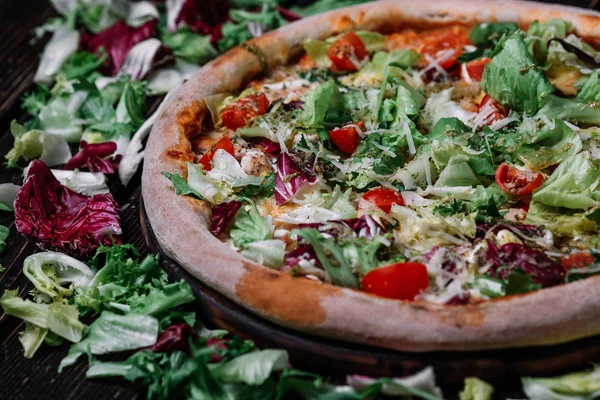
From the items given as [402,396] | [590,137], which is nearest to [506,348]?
[402,396]

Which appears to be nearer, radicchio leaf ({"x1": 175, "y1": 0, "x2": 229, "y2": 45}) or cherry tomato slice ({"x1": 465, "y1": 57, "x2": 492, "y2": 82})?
cherry tomato slice ({"x1": 465, "y1": 57, "x2": 492, "y2": 82})

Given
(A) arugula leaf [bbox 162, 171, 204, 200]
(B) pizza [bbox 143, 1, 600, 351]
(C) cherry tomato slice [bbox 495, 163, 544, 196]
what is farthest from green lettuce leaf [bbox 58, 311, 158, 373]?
(C) cherry tomato slice [bbox 495, 163, 544, 196]

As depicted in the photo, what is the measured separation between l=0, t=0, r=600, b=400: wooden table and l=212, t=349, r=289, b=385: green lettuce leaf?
473 mm

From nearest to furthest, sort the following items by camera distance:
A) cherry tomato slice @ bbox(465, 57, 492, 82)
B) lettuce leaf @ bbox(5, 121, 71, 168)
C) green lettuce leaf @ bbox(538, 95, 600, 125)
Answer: green lettuce leaf @ bbox(538, 95, 600, 125)
cherry tomato slice @ bbox(465, 57, 492, 82)
lettuce leaf @ bbox(5, 121, 71, 168)

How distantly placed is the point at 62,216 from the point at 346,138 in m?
1.80

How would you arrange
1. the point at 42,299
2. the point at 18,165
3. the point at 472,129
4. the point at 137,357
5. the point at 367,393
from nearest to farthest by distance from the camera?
the point at 367,393, the point at 137,357, the point at 42,299, the point at 472,129, the point at 18,165

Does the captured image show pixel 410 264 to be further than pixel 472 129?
No

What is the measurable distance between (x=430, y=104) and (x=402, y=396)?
7.25ft

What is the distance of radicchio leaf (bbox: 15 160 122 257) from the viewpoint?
4785 mm

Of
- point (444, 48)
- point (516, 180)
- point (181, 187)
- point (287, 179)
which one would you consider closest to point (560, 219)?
point (516, 180)

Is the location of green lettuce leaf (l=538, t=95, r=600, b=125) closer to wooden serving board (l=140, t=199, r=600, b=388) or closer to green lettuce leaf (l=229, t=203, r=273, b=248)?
wooden serving board (l=140, t=199, r=600, b=388)

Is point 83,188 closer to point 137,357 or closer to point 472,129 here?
point 137,357

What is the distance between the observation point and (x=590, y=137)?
476 centimetres

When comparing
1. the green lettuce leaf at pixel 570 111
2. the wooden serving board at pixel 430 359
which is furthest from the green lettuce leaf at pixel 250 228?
the green lettuce leaf at pixel 570 111
